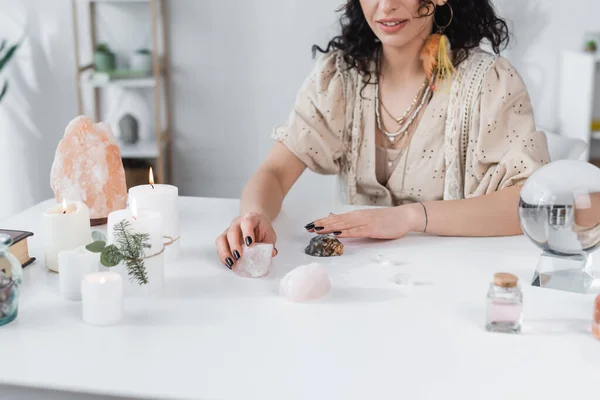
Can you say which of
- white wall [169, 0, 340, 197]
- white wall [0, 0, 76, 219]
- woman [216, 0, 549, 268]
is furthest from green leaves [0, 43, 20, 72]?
woman [216, 0, 549, 268]

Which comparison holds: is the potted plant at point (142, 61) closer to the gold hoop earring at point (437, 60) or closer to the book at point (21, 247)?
the gold hoop earring at point (437, 60)

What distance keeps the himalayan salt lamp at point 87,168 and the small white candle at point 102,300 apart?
0.45 meters

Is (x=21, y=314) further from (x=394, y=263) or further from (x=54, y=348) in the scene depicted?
(x=394, y=263)

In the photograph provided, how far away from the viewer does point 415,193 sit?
1.85m

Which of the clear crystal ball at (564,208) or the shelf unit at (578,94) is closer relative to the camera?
the clear crystal ball at (564,208)

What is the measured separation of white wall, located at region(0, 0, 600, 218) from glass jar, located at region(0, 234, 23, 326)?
2.60m

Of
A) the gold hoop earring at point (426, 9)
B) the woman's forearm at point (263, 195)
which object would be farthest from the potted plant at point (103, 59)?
the gold hoop earring at point (426, 9)

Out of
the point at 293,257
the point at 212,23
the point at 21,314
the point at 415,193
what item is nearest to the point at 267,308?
the point at 293,257

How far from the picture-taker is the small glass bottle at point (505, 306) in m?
0.98

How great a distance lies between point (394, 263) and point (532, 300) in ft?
0.84

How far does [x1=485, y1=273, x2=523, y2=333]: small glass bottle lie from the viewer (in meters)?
0.98

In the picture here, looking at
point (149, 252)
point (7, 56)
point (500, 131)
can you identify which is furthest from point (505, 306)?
point (7, 56)

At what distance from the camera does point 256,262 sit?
1207mm

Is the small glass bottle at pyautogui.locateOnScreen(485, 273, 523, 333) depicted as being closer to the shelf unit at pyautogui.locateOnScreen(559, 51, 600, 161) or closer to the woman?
the woman
